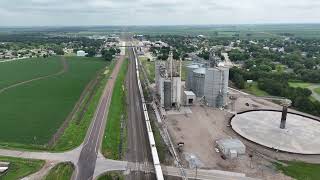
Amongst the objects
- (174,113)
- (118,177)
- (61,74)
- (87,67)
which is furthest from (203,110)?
(87,67)

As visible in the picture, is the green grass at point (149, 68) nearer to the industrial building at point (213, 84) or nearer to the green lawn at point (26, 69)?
the industrial building at point (213, 84)

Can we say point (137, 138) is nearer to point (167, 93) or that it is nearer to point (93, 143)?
point (93, 143)

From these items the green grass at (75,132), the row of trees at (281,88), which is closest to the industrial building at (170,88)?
the green grass at (75,132)

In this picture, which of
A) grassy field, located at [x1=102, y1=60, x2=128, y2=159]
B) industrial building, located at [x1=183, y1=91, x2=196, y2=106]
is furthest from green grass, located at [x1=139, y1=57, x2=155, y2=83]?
industrial building, located at [x1=183, y1=91, x2=196, y2=106]

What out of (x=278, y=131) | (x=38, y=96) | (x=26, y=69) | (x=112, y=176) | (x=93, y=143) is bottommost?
(x=112, y=176)

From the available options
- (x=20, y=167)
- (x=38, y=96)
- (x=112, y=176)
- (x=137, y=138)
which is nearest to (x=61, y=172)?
(x=20, y=167)

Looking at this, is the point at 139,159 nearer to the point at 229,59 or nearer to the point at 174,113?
the point at 174,113

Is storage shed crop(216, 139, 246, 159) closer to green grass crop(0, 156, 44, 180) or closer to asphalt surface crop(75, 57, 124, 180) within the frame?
asphalt surface crop(75, 57, 124, 180)
